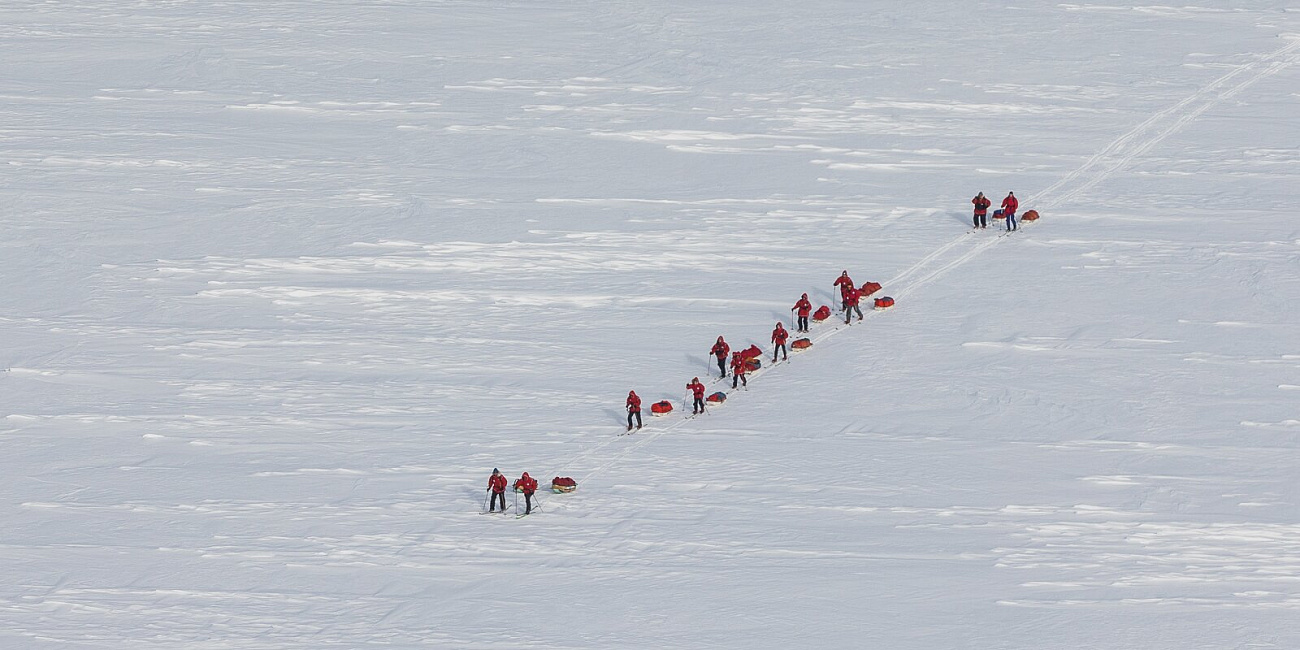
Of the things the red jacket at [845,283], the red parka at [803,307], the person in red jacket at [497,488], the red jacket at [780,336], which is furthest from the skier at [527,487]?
the red jacket at [845,283]

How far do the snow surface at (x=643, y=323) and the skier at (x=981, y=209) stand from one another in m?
0.54

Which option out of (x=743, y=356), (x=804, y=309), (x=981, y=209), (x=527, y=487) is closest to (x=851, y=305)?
(x=804, y=309)

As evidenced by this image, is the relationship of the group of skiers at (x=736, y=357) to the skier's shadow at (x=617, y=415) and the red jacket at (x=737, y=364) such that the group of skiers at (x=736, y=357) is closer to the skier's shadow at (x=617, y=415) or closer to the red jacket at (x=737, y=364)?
the red jacket at (x=737, y=364)

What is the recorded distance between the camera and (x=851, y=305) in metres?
26.2

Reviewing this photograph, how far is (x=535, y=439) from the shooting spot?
23.2m

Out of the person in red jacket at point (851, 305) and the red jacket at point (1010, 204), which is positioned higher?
the red jacket at point (1010, 204)

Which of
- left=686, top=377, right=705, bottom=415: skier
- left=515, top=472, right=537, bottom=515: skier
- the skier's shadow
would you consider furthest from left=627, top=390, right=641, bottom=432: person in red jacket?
left=515, top=472, right=537, bottom=515: skier

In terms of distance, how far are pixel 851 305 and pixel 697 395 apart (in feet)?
13.8

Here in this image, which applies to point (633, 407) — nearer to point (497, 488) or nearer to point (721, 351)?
point (721, 351)

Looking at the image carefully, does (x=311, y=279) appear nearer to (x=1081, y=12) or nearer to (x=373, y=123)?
(x=373, y=123)

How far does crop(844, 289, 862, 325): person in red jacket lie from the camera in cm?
2605

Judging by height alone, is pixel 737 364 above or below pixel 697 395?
above

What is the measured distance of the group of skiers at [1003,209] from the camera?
95.7 feet

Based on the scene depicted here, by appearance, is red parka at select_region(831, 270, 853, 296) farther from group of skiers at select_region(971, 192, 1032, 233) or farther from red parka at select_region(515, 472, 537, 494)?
red parka at select_region(515, 472, 537, 494)
